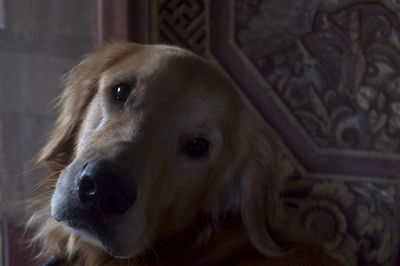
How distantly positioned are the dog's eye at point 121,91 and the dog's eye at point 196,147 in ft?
0.48

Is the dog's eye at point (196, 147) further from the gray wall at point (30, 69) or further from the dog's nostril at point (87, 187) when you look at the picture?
the gray wall at point (30, 69)

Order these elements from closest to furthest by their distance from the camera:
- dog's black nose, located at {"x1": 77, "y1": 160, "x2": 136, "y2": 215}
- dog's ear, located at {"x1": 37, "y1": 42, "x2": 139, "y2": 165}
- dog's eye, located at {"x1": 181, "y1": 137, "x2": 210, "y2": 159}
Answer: dog's black nose, located at {"x1": 77, "y1": 160, "x2": 136, "y2": 215}, dog's eye, located at {"x1": 181, "y1": 137, "x2": 210, "y2": 159}, dog's ear, located at {"x1": 37, "y1": 42, "x2": 139, "y2": 165}

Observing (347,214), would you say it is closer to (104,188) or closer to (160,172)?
(160,172)

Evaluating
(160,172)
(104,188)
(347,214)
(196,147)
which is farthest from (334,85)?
(104,188)

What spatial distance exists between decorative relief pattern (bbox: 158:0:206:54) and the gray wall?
0.66ft

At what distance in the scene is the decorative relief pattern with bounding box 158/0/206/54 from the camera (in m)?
1.50

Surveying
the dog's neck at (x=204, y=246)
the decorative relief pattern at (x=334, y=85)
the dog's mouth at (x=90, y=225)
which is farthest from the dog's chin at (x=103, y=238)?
the decorative relief pattern at (x=334, y=85)

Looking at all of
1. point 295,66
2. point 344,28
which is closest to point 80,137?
point 295,66

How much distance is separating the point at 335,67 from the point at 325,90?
7cm

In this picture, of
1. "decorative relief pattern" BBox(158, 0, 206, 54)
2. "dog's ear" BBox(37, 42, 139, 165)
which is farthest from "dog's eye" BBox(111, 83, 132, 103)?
"decorative relief pattern" BBox(158, 0, 206, 54)

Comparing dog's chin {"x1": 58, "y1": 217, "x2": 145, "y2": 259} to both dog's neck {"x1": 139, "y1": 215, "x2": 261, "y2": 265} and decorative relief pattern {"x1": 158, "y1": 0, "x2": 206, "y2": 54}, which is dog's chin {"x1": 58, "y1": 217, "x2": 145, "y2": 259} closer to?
dog's neck {"x1": 139, "y1": 215, "x2": 261, "y2": 265}

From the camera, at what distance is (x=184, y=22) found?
4.96ft

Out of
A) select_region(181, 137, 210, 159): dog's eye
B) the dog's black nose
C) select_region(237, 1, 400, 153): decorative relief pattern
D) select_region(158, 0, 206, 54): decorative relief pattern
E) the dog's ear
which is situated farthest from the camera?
select_region(158, 0, 206, 54): decorative relief pattern

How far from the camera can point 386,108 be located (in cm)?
141
